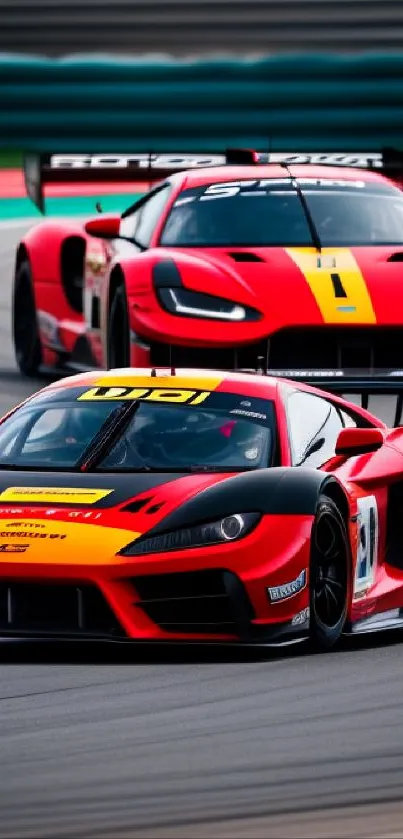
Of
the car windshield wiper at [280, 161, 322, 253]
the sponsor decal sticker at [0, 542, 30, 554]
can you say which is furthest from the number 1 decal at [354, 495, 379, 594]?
the car windshield wiper at [280, 161, 322, 253]

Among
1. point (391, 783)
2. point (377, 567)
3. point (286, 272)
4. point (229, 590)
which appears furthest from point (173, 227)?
point (391, 783)

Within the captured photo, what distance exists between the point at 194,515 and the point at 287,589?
0.32m

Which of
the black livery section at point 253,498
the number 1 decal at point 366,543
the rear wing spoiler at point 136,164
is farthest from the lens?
the rear wing spoiler at point 136,164

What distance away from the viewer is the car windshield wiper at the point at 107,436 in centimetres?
704

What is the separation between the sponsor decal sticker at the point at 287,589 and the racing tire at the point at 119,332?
174 inches

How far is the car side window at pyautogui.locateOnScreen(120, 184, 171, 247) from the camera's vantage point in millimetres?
11469

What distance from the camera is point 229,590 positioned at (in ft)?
20.8

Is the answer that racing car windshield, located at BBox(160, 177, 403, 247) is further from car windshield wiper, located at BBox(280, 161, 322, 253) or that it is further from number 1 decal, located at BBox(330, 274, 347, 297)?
number 1 decal, located at BBox(330, 274, 347, 297)

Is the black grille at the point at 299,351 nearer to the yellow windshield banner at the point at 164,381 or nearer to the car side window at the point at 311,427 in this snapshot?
the car side window at the point at 311,427

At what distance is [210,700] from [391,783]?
104 cm

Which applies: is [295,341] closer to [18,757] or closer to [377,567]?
[377,567]

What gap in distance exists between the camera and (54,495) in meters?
6.62

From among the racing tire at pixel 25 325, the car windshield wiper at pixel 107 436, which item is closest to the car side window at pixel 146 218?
the racing tire at pixel 25 325

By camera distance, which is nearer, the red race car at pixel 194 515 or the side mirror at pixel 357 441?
the red race car at pixel 194 515
